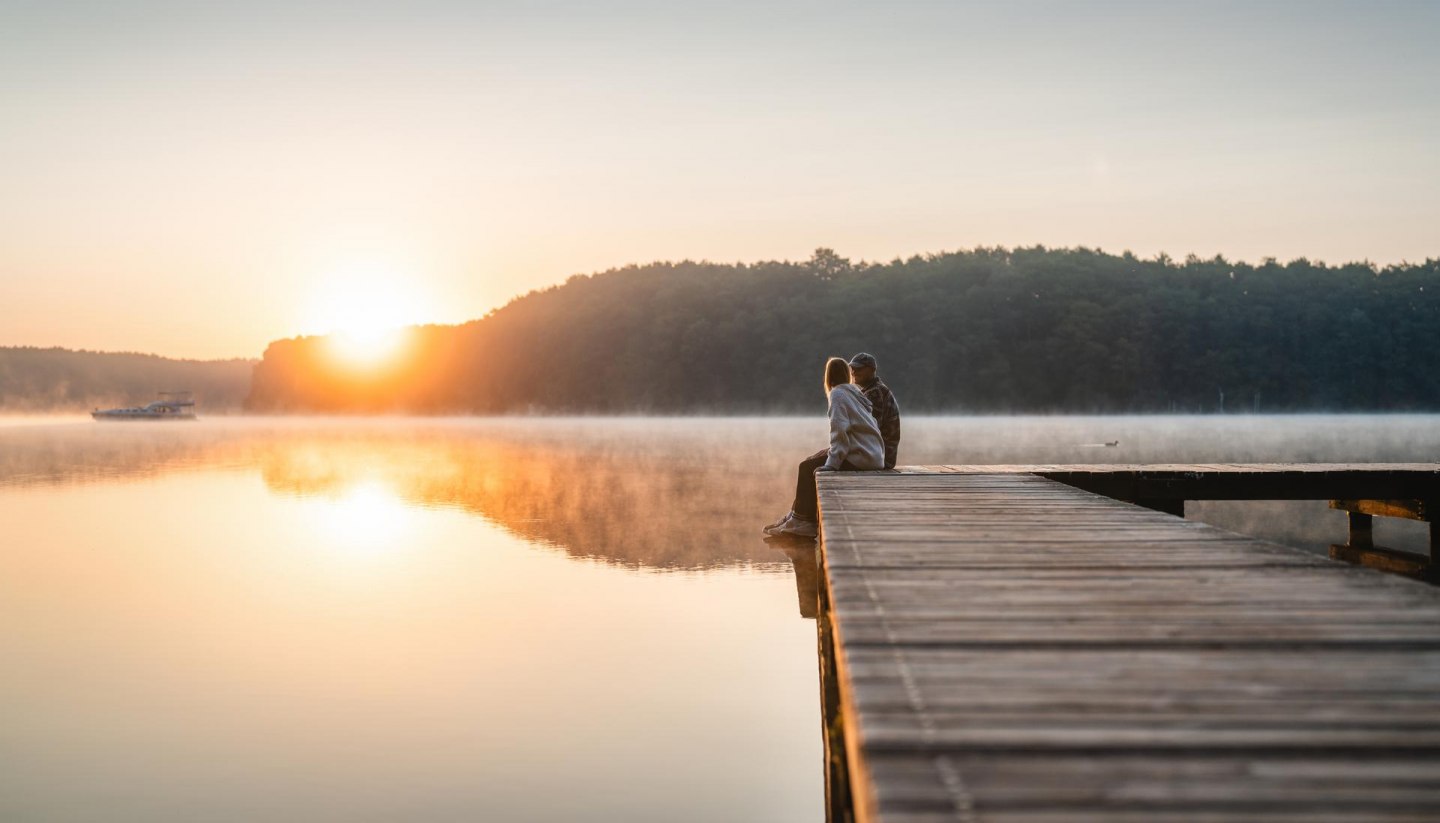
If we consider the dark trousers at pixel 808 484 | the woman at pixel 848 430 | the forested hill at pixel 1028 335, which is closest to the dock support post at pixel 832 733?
the woman at pixel 848 430

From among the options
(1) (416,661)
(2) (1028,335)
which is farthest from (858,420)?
(2) (1028,335)

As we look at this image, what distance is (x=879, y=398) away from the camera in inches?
385

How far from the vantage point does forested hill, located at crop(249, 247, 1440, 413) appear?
72.9m

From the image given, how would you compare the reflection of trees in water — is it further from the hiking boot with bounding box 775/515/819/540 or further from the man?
the man

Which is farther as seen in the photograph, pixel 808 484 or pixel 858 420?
pixel 808 484

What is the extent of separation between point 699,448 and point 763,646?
24.1 meters

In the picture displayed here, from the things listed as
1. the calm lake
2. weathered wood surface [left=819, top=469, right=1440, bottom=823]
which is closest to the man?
the calm lake

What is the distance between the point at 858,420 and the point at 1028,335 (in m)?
69.6

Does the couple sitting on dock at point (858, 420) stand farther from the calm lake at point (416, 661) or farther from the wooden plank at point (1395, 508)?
the wooden plank at point (1395, 508)

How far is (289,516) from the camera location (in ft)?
46.5

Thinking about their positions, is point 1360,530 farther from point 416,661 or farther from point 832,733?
point 416,661

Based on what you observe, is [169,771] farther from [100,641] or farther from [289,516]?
[289,516]

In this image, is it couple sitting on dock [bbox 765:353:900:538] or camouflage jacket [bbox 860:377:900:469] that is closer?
couple sitting on dock [bbox 765:353:900:538]

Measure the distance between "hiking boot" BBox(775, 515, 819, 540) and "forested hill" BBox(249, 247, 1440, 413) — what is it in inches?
2534
